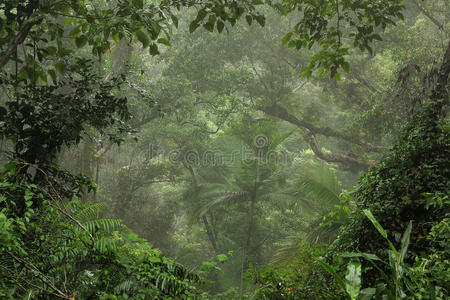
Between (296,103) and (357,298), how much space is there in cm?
1029

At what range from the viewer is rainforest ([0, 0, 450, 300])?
1.98m

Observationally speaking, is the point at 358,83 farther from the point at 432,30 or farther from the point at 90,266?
the point at 90,266

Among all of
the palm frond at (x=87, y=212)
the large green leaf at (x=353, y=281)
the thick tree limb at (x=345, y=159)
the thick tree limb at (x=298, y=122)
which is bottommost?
the thick tree limb at (x=345, y=159)

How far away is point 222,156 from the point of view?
992cm

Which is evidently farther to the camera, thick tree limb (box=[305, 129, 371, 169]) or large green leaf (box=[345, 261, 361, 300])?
thick tree limb (box=[305, 129, 371, 169])

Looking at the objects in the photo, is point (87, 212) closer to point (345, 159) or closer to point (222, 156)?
point (222, 156)

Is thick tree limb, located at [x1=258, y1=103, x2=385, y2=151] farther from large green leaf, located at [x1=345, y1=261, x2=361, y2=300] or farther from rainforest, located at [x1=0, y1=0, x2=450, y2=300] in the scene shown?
large green leaf, located at [x1=345, y1=261, x2=361, y2=300]

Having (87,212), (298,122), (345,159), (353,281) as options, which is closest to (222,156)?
(298,122)

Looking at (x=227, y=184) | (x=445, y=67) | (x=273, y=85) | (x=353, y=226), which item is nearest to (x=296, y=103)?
(x=273, y=85)

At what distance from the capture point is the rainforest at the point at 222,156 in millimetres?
1982

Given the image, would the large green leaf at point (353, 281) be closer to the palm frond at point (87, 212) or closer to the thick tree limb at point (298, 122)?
the palm frond at point (87, 212)

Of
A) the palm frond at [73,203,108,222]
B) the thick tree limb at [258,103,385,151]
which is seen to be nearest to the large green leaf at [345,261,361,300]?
the palm frond at [73,203,108,222]

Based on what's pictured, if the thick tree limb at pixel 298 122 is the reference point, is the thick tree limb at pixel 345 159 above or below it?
below

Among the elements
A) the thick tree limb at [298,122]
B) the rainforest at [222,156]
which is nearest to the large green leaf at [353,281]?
the rainforest at [222,156]
